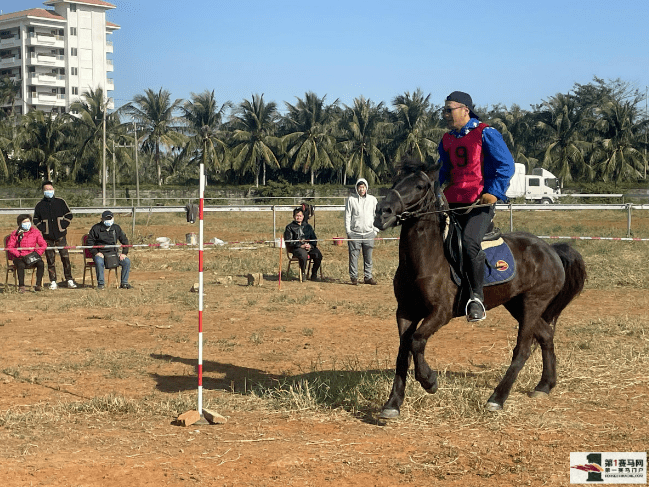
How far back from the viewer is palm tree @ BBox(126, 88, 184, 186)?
6738 centimetres

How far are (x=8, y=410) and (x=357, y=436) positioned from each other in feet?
10.2

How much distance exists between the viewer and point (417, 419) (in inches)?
253

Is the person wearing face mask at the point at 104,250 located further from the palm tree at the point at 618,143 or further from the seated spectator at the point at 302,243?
the palm tree at the point at 618,143

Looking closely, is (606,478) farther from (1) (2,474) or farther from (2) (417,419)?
(1) (2,474)

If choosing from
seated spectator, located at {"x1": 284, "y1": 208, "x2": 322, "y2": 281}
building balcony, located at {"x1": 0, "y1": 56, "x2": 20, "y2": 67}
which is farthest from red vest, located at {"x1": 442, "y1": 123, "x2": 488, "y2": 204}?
building balcony, located at {"x1": 0, "y1": 56, "x2": 20, "y2": 67}

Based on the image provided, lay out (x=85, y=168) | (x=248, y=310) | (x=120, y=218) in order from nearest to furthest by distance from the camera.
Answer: (x=248, y=310) → (x=120, y=218) → (x=85, y=168)

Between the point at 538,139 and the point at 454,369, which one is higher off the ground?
the point at 538,139

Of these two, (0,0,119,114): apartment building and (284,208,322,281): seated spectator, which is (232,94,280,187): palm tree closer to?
(0,0,119,114): apartment building

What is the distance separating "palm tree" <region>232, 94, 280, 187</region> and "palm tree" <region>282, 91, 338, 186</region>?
1505 mm

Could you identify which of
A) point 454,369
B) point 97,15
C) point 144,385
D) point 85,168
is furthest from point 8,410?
point 97,15

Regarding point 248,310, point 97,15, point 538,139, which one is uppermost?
point 97,15

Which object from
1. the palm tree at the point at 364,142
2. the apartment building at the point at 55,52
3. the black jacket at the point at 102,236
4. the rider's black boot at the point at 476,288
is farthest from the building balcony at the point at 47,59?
the rider's black boot at the point at 476,288

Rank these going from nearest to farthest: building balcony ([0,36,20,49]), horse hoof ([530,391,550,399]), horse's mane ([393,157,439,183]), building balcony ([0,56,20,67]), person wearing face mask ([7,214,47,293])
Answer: horse's mane ([393,157,439,183]) < horse hoof ([530,391,550,399]) < person wearing face mask ([7,214,47,293]) < building balcony ([0,56,20,67]) < building balcony ([0,36,20,49])

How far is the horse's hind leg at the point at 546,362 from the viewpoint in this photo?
734 centimetres
